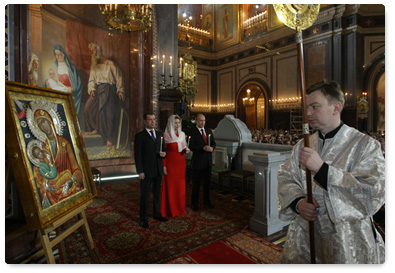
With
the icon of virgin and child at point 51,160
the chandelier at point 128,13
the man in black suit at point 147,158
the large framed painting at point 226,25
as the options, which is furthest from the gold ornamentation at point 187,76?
the large framed painting at point 226,25

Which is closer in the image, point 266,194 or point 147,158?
point 266,194

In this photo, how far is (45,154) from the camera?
2156 millimetres

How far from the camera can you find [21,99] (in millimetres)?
2074

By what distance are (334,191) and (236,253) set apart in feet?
5.95

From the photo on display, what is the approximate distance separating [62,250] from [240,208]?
2.82m

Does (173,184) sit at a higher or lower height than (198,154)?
lower

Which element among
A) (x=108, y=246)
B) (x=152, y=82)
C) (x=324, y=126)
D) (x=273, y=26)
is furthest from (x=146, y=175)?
(x=273, y=26)

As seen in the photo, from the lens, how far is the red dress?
3.97 m

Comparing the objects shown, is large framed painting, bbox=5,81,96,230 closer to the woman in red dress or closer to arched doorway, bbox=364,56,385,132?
the woman in red dress

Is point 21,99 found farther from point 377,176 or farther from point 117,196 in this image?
point 117,196

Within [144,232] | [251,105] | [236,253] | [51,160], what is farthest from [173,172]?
[251,105]

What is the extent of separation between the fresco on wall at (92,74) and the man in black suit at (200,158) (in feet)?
11.3

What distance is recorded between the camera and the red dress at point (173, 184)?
3.97 meters

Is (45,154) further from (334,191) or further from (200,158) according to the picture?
(200,158)
